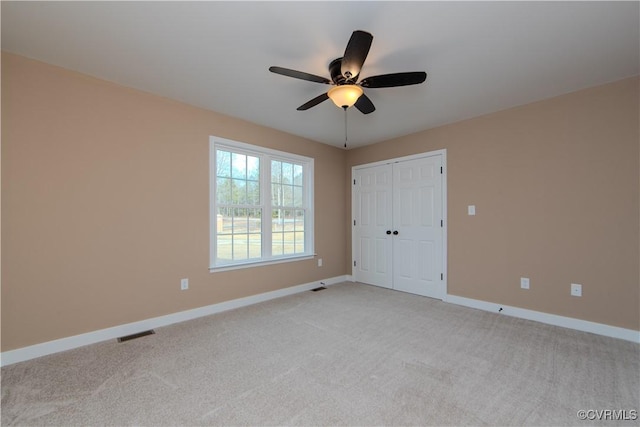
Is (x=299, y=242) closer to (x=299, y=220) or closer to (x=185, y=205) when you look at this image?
(x=299, y=220)

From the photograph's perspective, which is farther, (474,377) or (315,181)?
(315,181)

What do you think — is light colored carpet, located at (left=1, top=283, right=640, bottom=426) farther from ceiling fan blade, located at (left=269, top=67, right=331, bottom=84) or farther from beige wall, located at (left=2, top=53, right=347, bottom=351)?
ceiling fan blade, located at (left=269, top=67, right=331, bottom=84)

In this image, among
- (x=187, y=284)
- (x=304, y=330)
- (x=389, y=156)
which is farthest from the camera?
(x=389, y=156)

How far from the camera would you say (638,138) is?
8.46 feet

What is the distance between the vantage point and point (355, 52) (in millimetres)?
1797

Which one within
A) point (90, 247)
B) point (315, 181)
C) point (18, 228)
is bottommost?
point (90, 247)

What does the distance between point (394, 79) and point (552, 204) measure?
239 centimetres

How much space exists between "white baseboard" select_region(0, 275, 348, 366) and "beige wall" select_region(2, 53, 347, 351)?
0.06 metres

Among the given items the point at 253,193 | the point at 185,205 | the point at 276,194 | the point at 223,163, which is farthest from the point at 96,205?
the point at 276,194

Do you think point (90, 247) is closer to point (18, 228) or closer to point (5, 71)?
point (18, 228)

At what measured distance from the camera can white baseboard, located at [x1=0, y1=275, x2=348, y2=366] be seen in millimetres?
2252

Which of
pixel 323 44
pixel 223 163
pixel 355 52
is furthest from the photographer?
pixel 223 163

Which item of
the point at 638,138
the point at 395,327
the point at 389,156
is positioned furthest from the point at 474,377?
the point at 389,156

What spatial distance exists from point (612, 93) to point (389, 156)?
253 centimetres
